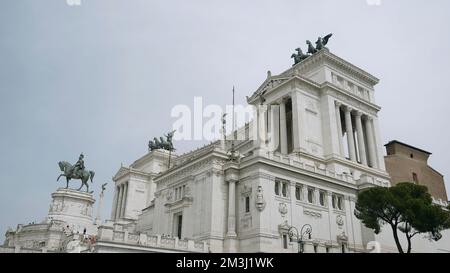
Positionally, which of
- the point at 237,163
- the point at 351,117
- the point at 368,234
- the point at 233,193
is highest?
the point at 351,117

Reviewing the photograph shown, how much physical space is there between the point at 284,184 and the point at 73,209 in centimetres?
3358

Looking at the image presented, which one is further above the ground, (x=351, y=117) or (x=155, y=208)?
(x=351, y=117)

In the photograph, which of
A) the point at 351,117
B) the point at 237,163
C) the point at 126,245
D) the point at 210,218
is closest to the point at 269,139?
the point at 351,117

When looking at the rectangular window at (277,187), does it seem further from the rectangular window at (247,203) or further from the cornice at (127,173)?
the cornice at (127,173)

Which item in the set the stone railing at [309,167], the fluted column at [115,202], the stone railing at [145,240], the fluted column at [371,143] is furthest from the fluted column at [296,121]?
the fluted column at [115,202]

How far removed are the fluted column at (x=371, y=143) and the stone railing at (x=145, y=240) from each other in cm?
3595

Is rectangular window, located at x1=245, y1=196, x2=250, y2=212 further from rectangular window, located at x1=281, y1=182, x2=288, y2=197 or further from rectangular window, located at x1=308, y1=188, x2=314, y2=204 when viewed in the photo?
rectangular window, located at x1=308, y1=188, x2=314, y2=204

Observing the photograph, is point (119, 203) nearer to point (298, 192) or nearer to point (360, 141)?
point (360, 141)

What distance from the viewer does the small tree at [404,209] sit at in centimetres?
3697

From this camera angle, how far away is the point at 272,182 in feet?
131

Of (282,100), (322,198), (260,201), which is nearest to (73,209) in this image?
(260,201)
